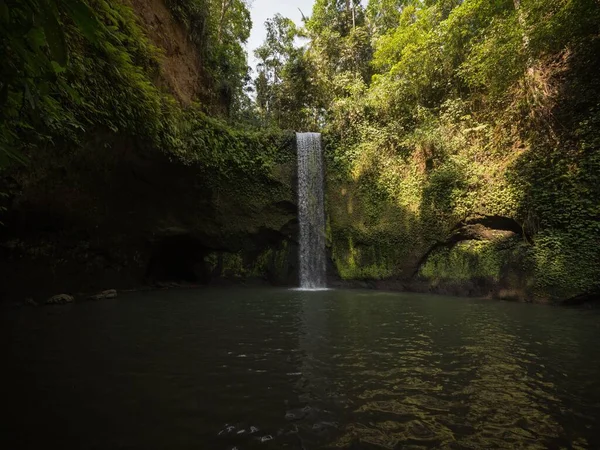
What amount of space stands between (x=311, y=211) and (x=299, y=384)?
11410 mm

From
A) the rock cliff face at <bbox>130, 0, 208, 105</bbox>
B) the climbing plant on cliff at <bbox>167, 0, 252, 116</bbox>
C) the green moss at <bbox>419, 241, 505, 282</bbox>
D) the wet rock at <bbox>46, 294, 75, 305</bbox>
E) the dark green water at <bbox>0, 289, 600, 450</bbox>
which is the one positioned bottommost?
the dark green water at <bbox>0, 289, 600, 450</bbox>

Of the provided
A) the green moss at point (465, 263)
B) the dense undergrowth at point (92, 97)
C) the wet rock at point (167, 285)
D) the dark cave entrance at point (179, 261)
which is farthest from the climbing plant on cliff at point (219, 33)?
the green moss at point (465, 263)

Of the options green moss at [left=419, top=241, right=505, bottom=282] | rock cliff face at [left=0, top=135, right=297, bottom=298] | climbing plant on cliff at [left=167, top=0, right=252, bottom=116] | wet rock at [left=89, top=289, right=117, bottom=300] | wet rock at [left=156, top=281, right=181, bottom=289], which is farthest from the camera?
climbing plant on cliff at [left=167, top=0, right=252, bottom=116]

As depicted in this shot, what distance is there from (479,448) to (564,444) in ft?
2.01

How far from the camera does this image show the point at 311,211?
1430cm

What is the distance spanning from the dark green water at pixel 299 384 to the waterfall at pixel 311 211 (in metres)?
7.71

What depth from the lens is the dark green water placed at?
2.27 metres

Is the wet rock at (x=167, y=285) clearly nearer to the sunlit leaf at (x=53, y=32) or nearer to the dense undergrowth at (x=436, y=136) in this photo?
the dense undergrowth at (x=436, y=136)

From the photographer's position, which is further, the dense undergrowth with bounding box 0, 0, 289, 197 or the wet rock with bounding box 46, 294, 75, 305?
the wet rock with bounding box 46, 294, 75, 305

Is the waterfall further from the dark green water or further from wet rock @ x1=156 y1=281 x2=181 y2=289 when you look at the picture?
the dark green water

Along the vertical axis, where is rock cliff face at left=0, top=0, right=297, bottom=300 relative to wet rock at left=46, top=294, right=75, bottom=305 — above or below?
above

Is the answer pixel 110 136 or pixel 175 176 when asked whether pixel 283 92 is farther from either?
pixel 110 136

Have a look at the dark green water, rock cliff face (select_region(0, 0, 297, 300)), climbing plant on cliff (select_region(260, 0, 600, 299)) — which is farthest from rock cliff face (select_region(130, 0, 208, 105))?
the dark green water

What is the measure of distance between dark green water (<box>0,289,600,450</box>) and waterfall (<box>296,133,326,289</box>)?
7.71 meters
